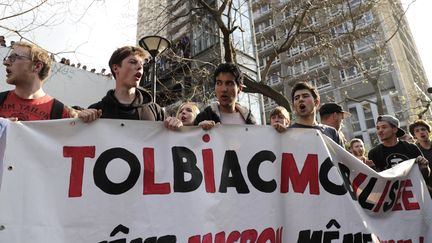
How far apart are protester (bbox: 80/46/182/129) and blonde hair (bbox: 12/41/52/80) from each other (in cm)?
41

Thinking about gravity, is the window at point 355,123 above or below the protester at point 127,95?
above

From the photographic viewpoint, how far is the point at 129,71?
257cm

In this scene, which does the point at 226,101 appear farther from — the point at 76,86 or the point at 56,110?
the point at 76,86

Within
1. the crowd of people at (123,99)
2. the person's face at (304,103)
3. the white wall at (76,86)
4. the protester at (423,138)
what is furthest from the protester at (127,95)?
the white wall at (76,86)

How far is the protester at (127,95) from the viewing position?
8.24 ft

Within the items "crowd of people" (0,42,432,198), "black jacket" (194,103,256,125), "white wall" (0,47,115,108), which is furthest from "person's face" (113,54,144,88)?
"white wall" (0,47,115,108)

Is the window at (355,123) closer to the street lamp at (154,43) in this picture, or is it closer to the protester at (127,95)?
the street lamp at (154,43)

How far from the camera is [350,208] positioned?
2.48m

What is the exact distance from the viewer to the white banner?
2.00 meters

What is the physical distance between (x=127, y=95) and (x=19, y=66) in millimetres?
728

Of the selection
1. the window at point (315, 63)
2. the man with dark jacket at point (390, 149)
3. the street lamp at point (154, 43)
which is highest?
the window at point (315, 63)

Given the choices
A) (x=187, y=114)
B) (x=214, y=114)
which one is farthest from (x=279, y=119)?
(x=214, y=114)

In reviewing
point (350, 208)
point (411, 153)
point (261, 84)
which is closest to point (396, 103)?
point (261, 84)

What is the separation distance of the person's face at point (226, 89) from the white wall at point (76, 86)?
9548 millimetres
